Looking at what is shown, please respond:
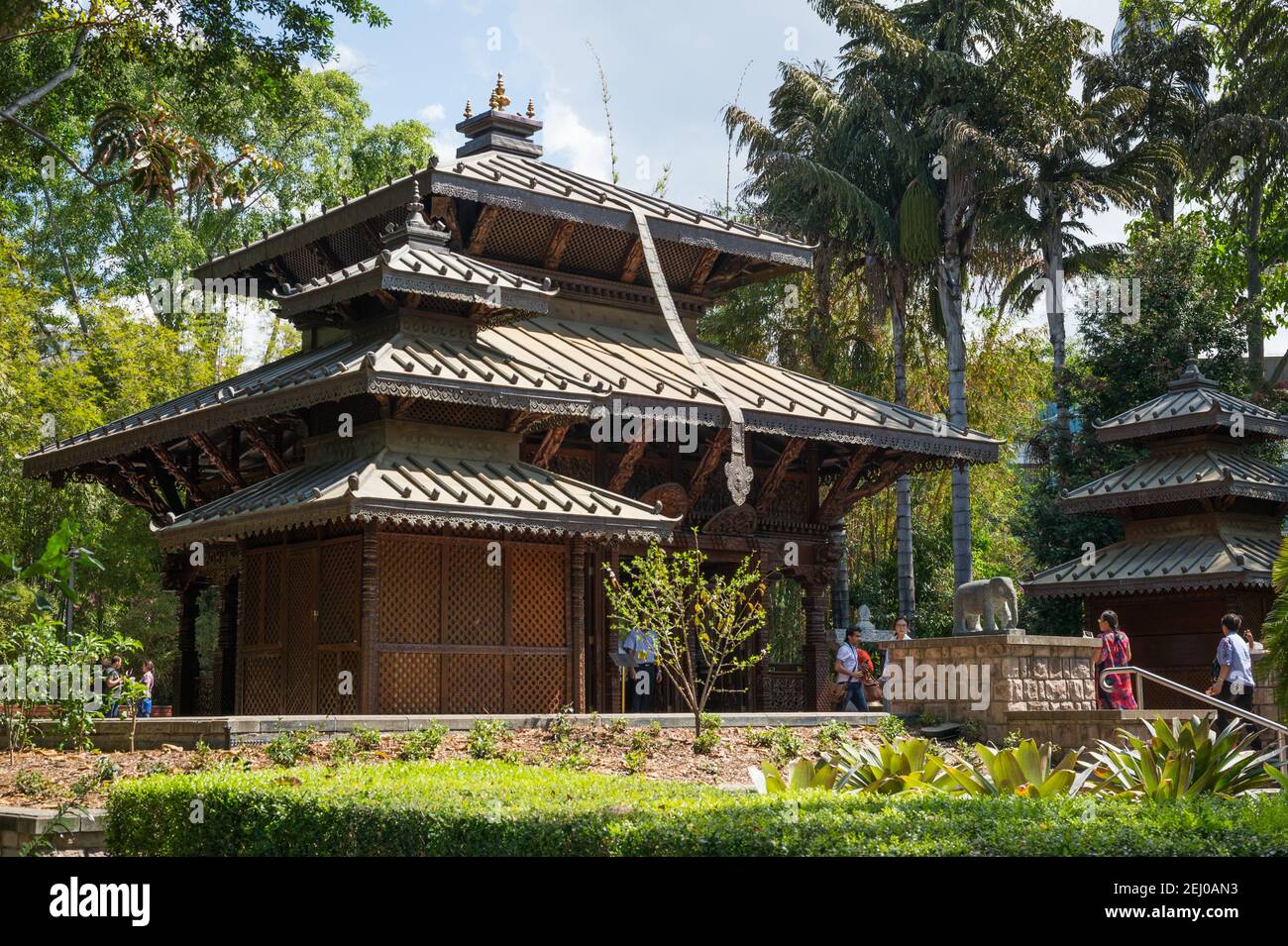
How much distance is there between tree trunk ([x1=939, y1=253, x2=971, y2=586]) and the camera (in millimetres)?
32938

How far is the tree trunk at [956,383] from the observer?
32.9 metres

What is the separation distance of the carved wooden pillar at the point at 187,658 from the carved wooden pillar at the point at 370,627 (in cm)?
660

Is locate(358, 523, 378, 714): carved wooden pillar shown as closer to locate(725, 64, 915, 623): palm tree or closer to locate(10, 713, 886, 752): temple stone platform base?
locate(10, 713, 886, 752): temple stone platform base

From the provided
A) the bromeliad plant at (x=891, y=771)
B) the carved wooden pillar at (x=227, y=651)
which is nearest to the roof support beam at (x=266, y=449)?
the carved wooden pillar at (x=227, y=651)

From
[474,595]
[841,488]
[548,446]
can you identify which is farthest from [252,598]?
[841,488]

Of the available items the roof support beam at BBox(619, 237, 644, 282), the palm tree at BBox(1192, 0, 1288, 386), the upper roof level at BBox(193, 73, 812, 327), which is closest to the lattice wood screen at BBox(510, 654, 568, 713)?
the upper roof level at BBox(193, 73, 812, 327)

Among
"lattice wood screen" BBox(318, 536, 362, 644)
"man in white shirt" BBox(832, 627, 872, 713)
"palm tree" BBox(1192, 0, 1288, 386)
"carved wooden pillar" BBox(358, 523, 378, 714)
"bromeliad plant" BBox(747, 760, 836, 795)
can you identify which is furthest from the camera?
"palm tree" BBox(1192, 0, 1288, 386)

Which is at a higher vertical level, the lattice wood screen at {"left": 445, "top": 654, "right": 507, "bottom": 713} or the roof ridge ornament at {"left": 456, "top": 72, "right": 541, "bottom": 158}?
the roof ridge ornament at {"left": 456, "top": 72, "right": 541, "bottom": 158}

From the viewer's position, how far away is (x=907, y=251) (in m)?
35.0

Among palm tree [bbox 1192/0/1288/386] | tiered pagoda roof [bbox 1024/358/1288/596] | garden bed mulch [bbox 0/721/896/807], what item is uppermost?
palm tree [bbox 1192/0/1288/386]

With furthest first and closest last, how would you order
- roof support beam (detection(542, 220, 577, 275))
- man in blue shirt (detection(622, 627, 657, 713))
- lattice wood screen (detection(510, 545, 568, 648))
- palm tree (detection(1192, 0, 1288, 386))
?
palm tree (detection(1192, 0, 1288, 386)) < roof support beam (detection(542, 220, 577, 275)) < man in blue shirt (detection(622, 627, 657, 713)) < lattice wood screen (detection(510, 545, 568, 648))

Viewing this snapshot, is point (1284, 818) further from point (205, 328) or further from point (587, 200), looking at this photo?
point (205, 328)

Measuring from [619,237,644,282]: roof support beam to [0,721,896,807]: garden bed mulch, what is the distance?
32.9 ft
